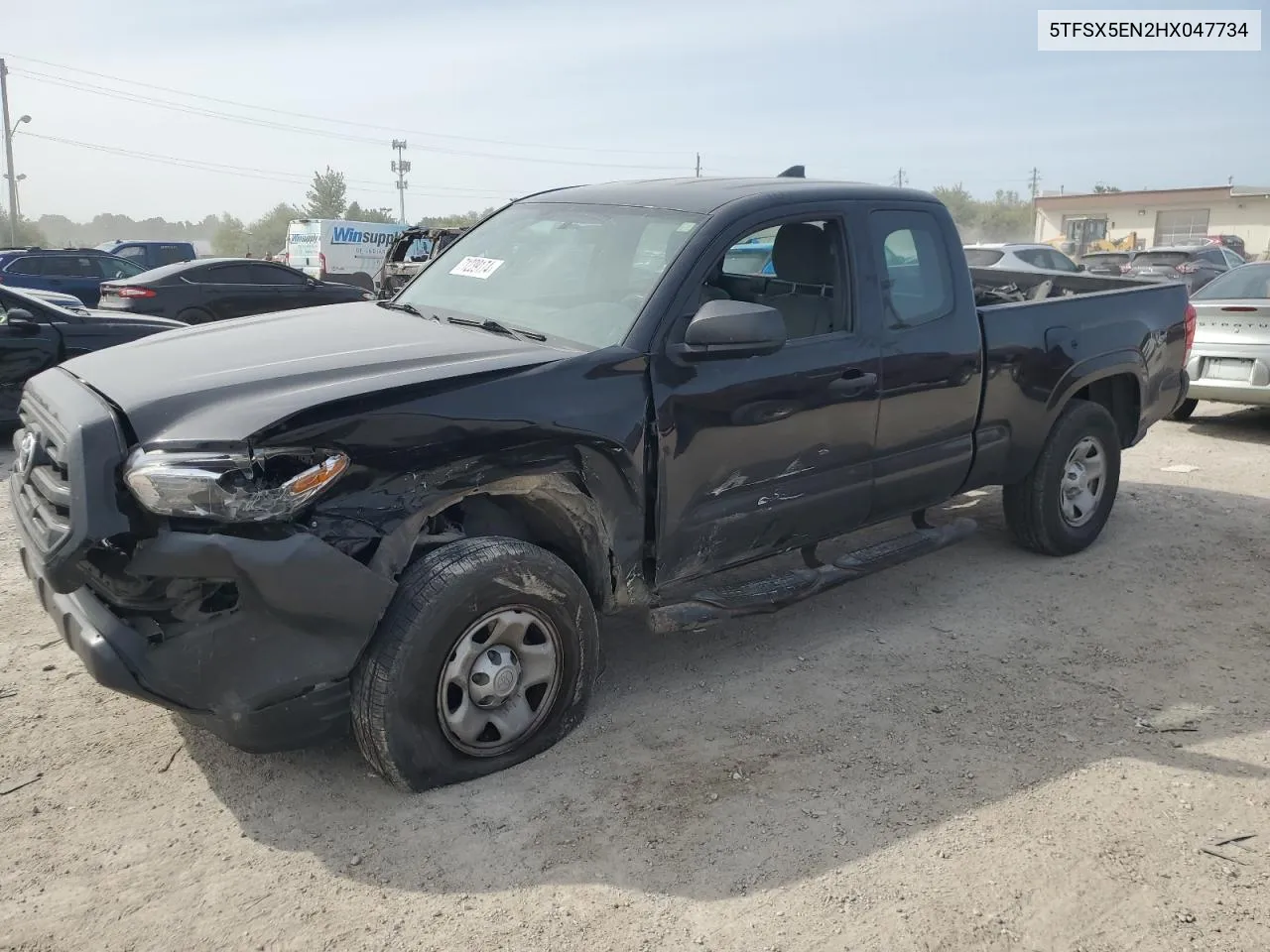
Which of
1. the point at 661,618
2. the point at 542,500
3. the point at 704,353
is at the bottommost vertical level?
the point at 661,618

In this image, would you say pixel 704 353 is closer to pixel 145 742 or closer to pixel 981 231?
pixel 145 742

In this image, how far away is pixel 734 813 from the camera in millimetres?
3168

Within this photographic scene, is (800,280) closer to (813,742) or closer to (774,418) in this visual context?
(774,418)

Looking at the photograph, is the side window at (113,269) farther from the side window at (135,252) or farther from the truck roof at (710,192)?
the truck roof at (710,192)

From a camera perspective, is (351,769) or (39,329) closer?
(351,769)

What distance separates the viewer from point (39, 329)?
834cm

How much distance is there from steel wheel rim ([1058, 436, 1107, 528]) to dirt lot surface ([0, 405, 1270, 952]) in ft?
3.60

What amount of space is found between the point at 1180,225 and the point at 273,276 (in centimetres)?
4981

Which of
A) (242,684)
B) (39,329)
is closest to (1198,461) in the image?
(242,684)

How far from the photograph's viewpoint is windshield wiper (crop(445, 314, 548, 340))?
3672mm

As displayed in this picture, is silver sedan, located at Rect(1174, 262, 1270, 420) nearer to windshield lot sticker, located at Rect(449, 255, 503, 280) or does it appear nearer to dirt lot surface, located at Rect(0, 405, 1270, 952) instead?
dirt lot surface, located at Rect(0, 405, 1270, 952)

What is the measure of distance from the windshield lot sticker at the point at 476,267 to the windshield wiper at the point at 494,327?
0.39 m

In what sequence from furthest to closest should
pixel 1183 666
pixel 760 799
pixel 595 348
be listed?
pixel 1183 666
pixel 595 348
pixel 760 799

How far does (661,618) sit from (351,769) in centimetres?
120
